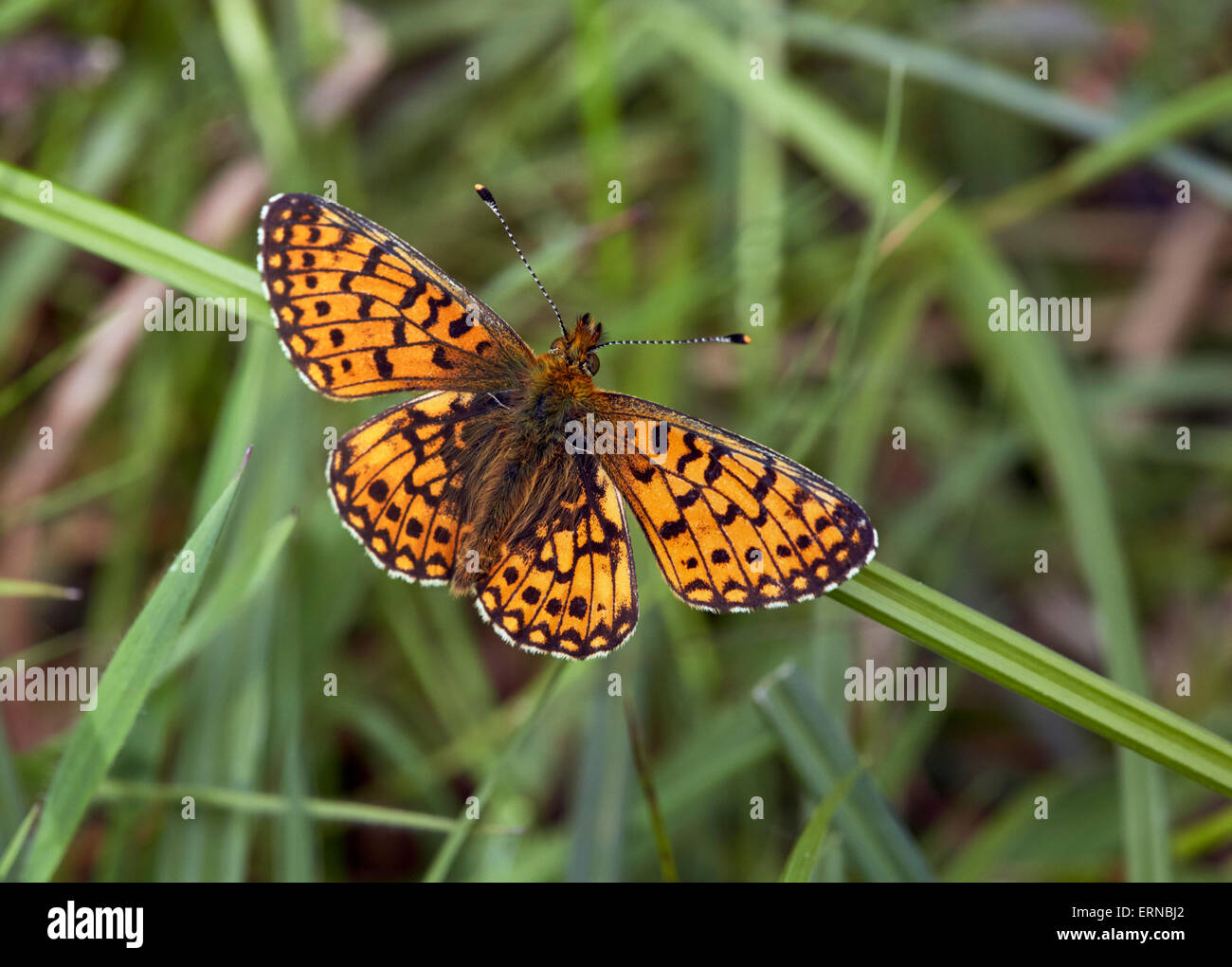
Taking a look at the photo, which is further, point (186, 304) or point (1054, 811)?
point (186, 304)

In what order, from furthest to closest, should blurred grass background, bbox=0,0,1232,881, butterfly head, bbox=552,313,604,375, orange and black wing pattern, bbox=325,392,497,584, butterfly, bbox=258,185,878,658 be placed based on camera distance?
blurred grass background, bbox=0,0,1232,881 → butterfly head, bbox=552,313,604,375 → orange and black wing pattern, bbox=325,392,497,584 → butterfly, bbox=258,185,878,658

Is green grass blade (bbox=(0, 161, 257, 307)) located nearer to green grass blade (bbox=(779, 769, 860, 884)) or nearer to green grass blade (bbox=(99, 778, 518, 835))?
green grass blade (bbox=(99, 778, 518, 835))

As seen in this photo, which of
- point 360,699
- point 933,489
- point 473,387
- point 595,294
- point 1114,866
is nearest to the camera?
point 473,387

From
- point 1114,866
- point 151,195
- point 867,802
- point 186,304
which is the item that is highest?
point 151,195

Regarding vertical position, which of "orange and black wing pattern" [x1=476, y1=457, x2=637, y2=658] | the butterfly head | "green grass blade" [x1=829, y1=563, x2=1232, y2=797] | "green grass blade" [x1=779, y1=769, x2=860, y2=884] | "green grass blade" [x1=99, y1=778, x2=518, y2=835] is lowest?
"green grass blade" [x1=779, y1=769, x2=860, y2=884]

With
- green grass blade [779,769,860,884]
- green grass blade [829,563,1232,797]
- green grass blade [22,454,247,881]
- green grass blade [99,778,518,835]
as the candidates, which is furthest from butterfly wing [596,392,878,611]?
green grass blade [22,454,247,881]
